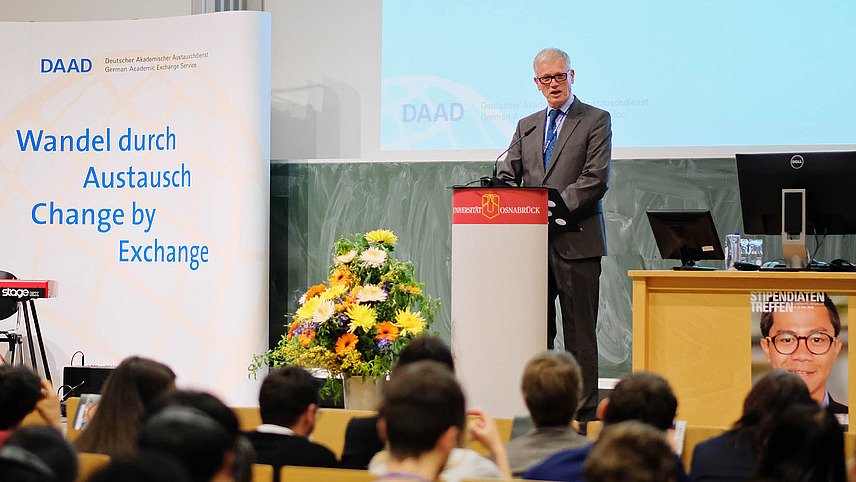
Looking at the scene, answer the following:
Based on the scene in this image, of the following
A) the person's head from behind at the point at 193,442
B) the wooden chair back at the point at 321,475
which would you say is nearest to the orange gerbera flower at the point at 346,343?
the wooden chair back at the point at 321,475

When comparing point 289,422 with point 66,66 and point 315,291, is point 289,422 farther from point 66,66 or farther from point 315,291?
point 66,66

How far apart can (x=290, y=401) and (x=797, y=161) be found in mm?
2549

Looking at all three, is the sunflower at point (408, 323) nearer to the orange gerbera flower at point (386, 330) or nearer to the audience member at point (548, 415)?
the orange gerbera flower at point (386, 330)

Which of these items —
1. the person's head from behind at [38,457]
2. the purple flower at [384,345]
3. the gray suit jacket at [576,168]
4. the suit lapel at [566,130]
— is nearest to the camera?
the person's head from behind at [38,457]

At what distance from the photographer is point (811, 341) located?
379cm

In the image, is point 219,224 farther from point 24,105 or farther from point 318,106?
point 24,105

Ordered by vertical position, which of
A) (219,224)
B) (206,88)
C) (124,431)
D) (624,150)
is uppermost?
(206,88)

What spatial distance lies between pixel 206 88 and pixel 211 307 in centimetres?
141

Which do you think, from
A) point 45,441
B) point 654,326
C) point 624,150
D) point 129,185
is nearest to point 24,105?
point 129,185

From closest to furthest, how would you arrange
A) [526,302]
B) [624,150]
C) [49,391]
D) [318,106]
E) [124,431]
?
[124,431] < [49,391] < [526,302] < [624,150] < [318,106]

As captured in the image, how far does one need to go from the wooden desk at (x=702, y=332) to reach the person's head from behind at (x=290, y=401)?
1.94 metres

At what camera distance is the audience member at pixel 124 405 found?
2.36 metres

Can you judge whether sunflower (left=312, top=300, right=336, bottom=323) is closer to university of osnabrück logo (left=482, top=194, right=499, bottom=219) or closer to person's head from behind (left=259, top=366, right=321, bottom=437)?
university of osnabrück logo (left=482, top=194, right=499, bottom=219)

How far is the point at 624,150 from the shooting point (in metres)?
5.96
